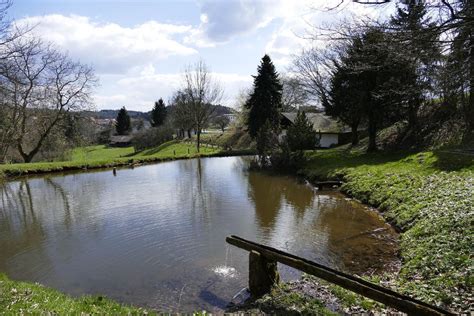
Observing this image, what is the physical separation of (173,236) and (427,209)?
7343mm

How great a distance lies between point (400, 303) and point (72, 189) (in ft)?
61.8

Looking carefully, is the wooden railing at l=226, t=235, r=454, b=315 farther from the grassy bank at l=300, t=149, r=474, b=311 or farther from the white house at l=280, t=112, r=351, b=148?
the white house at l=280, t=112, r=351, b=148

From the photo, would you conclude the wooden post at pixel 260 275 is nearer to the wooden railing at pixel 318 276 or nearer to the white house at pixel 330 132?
the wooden railing at pixel 318 276

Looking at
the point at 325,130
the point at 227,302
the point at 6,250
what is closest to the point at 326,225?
the point at 227,302

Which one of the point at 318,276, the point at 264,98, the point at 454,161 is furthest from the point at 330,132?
the point at 318,276

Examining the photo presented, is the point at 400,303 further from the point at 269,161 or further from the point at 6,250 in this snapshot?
the point at 269,161

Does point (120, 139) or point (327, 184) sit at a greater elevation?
point (120, 139)

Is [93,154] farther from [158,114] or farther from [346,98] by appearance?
[346,98]

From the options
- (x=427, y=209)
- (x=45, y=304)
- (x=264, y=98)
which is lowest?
(x=45, y=304)

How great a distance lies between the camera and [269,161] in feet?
80.5

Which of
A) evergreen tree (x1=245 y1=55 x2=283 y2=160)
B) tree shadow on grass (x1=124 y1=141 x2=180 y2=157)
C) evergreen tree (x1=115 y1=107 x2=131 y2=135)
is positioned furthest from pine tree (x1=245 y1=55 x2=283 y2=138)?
evergreen tree (x1=115 y1=107 x2=131 y2=135)

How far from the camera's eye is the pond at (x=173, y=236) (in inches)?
309

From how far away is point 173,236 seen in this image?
35.3ft

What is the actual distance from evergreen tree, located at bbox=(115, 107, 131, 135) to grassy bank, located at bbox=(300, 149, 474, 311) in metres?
66.4
